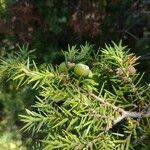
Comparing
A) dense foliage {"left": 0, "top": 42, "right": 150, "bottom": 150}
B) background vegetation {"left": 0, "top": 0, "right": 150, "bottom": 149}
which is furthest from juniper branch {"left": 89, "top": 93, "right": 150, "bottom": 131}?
background vegetation {"left": 0, "top": 0, "right": 150, "bottom": 149}

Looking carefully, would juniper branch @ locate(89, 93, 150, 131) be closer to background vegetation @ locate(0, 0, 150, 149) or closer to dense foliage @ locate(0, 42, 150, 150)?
dense foliage @ locate(0, 42, 150, 150)

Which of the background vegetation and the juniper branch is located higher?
the juniper branch

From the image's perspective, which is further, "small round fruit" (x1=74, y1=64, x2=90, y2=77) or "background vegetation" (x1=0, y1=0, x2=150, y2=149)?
"background vegetation" (x1=0, y1=0, x2=150, y2=149)

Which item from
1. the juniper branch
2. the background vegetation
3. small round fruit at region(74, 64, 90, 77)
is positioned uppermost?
small round fruit at region(74, 64, 90, 77)

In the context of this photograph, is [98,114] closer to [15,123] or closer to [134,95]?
[134,95]

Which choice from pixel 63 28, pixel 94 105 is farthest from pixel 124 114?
pixel 63 28

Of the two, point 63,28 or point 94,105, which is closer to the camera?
point 94,105

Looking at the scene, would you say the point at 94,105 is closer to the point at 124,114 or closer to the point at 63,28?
the point at 124,114
